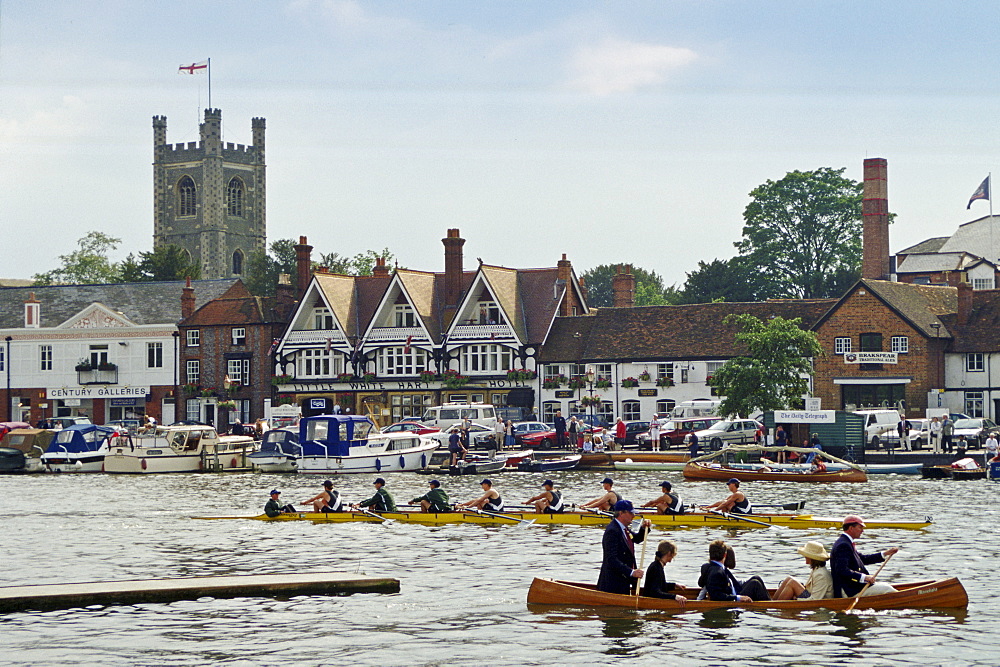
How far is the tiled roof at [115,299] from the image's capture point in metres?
94.8

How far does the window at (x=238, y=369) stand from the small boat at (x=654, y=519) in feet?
167

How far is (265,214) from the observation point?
530 feet

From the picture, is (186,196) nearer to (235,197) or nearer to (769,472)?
(235,197)

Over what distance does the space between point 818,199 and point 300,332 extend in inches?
1858

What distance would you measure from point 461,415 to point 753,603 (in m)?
48.8

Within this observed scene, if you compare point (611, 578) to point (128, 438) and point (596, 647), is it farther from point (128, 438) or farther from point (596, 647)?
point (128, 438)

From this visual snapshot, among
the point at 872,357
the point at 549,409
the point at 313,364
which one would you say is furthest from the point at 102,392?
the point at 872,357

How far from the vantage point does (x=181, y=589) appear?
25797 mm

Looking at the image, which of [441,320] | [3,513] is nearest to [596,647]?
[3,513]

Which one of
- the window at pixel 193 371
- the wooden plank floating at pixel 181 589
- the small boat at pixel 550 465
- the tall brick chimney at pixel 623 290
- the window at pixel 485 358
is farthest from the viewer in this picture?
the tall brick chimney at pixel 623 290

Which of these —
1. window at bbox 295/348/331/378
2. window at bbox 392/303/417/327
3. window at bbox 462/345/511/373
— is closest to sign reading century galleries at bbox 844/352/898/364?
window at bbox 462/345/511/373

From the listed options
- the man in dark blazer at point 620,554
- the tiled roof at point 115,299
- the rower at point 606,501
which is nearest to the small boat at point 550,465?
the rower at point 606,501

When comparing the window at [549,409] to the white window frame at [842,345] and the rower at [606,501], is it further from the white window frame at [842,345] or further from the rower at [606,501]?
the rower at [606,501]

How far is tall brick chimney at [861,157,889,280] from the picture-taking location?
88938 mm
